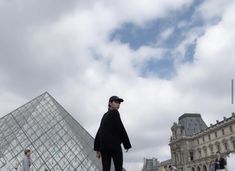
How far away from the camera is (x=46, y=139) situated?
87.5ft

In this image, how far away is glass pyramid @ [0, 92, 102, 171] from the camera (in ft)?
79.8

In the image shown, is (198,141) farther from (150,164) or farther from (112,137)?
(112,137)

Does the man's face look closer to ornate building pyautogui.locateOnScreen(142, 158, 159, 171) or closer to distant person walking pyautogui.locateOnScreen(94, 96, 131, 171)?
distant person walking pyautogui.locateOnScreen(94, 96, 131, 171)

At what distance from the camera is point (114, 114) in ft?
15.9

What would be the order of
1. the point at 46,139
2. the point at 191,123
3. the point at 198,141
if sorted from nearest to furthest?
the point at 46,139
the point at 198,141
the point at 191,123

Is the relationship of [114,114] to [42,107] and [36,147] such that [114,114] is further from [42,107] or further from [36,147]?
[42,107]

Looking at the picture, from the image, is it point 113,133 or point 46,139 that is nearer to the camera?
point 113,133

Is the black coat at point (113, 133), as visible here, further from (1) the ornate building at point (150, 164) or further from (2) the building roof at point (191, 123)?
(1) the ornate building at point (150, 164)

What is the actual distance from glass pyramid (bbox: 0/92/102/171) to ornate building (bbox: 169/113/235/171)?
36.3 m

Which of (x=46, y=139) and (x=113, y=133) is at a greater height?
(x=46, y=139)

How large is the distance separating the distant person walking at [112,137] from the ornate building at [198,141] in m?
56.3

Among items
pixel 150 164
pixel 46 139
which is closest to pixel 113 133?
pixel 46 139

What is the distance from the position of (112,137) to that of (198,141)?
6929 centimetres

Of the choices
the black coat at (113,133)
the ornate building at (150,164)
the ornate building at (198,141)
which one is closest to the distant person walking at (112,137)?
the black coat at (113,133)
